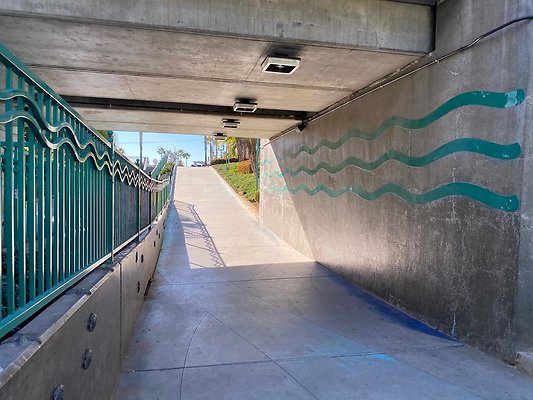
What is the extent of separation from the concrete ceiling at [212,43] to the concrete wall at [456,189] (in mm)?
545

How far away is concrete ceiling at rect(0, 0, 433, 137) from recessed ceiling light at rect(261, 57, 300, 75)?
0.10 m

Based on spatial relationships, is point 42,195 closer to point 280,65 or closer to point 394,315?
point 280,65

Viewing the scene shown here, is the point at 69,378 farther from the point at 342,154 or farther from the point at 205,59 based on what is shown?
the point at 342,154

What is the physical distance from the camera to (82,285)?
2500 millimetres

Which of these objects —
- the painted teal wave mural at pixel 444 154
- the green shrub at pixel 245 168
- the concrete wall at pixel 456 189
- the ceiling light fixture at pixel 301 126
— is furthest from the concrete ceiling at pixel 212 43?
the green shrub at pixel 245 168

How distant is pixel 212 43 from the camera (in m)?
4.35

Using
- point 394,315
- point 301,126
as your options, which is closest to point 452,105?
point 394,315

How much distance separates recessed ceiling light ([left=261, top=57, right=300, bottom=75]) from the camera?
181 inches

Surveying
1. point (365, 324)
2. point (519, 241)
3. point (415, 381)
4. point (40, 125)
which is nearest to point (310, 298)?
point (365, 324)

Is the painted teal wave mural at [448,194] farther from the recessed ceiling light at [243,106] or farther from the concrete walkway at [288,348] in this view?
the recessed ceiling light at [243,106]

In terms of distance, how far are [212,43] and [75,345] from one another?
3.47m

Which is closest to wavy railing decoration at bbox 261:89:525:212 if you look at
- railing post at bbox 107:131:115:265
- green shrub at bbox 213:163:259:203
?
railing post at bbox 107:131:115:265

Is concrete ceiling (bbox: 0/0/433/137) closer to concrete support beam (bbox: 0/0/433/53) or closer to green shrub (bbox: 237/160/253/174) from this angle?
concrete support beam (bbox: 0/0/433/53)

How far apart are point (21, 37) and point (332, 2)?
345 cm
